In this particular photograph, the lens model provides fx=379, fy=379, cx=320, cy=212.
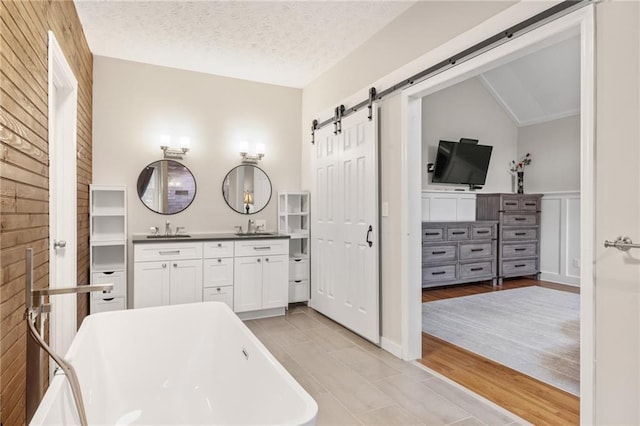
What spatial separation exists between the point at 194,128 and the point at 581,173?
383cm

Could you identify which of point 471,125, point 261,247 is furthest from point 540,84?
point 261,247

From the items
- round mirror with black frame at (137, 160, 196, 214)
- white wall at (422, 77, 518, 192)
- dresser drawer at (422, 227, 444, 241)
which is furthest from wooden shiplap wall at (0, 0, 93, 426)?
white wall at (422, 77, 518, 192)

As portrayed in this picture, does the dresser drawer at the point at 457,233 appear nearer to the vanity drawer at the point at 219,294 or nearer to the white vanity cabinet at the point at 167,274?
the vanity drawer at the point at 219,294

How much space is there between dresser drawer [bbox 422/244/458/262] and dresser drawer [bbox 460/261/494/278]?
248 mm

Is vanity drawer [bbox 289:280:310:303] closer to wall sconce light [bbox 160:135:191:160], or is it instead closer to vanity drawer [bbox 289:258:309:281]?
vanity drawer [bbox 289:258:309:281]

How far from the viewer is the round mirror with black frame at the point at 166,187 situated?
4176 millimetres

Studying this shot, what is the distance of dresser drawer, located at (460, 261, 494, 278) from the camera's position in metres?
5.43

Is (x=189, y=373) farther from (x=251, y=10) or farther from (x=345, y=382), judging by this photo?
(x=251, y=10)

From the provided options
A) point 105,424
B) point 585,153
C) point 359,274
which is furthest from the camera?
point 359,274

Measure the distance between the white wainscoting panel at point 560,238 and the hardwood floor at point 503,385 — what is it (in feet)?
11.6

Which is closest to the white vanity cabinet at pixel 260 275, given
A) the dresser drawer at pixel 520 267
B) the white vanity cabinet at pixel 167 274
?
the white vanity cabinet at pixel 167 274

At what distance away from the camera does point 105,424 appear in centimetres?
195

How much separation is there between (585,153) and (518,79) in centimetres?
490

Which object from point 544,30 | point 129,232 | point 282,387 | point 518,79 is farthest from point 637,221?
point 518,79
